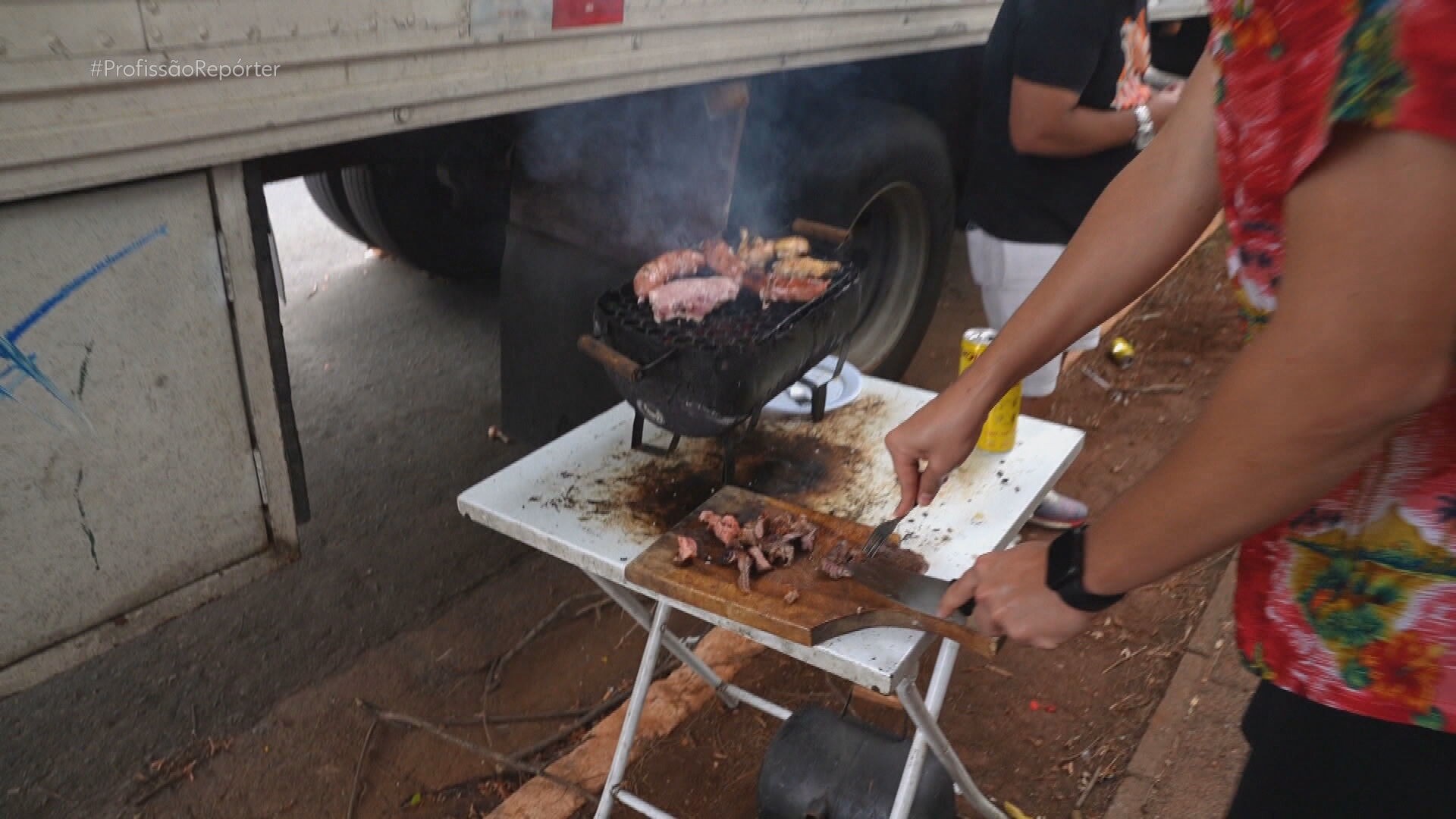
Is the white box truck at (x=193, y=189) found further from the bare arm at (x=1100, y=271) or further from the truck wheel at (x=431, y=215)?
the bare arm at (x=1100, y=271)

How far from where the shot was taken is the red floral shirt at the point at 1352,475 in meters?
0.83

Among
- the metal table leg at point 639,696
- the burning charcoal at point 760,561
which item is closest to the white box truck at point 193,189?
the metal table leg at point 639,696

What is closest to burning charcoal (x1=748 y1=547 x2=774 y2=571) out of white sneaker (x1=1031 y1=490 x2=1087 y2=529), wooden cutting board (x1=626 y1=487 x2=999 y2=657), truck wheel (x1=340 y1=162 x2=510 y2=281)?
wooden cutting board (x1=626 y1=487 x2=999 y2=657)

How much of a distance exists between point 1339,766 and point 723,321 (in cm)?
143

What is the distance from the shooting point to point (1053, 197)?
3316 millimetres

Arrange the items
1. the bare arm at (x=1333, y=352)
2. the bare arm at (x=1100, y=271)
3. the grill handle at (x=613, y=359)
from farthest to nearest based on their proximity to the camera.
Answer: the grill handle at (x=613, y=359) → the bare arm at (x=1100, y=271) → the bare arm at (x=1333, y=352)

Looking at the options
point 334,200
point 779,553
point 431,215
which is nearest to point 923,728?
point 779,553

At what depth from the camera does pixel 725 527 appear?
1.92 meters

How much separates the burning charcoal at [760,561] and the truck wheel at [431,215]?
105 inches

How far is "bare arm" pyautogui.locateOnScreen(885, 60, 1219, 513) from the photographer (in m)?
1.41

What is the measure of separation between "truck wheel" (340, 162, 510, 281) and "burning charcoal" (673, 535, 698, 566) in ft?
8.43

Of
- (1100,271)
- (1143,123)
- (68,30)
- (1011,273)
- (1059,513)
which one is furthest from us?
(1059,513)

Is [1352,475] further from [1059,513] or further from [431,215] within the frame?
[431,215]

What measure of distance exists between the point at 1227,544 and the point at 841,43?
9.24ft
